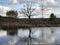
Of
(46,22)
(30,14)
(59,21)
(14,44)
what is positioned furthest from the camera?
(59,21)

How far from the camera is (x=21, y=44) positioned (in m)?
7.03

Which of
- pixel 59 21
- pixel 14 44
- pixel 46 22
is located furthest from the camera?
pixel 59 21

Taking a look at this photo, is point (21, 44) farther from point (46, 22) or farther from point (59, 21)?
point (59, 21)

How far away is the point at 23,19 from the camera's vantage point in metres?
18.8

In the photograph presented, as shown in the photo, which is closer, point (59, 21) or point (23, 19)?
point (23, 19)

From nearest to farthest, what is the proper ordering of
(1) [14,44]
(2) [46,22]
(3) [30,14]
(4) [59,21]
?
1. (1) [14,44]
2. (3) [30,14]
3. (2) [46,22]
4. (4) [59,21]

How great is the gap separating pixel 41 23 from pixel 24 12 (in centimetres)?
213

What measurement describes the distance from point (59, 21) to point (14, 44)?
15726 mm

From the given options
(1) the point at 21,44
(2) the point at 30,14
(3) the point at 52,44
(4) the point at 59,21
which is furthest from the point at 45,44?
→ (4) the point at 59,21

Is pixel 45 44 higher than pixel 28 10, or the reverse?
pixel 28 10

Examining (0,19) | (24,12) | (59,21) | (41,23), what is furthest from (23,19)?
(59,21)

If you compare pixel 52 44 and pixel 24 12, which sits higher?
pixel 24 12

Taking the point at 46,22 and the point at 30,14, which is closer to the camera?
the point at 30,14

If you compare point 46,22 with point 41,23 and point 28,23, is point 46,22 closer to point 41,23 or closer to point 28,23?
point 41,23
